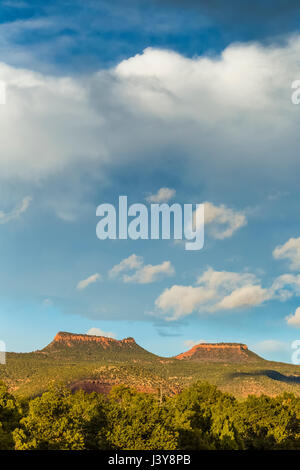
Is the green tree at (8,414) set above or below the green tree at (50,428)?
→ below

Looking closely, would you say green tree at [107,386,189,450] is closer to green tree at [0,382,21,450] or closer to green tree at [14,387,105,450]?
green tree at [14,387,105,450]

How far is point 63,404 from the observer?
156ft

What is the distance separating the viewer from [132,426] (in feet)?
163

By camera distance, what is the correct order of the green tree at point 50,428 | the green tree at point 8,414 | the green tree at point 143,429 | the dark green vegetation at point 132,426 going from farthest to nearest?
the green tree at point 8,414, the green tree at point 143,429, the dark green vegetation at point 132,426, the green tree at point 50,428

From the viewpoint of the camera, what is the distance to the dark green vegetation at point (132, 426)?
148ft

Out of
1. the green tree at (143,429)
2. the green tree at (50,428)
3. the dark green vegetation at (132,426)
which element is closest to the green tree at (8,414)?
the dark green vegetation at (132,426)

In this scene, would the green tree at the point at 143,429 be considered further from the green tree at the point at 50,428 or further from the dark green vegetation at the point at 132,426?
the green tree at the point at 50,428

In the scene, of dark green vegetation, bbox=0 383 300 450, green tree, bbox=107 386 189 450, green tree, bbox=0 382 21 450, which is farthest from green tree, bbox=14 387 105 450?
green tree, bbox=0 382 21 450

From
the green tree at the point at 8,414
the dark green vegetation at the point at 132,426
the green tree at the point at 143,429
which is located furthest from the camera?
the green tree at the point at 8,414

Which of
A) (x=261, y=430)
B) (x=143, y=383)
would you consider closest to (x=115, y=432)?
(x=261, y=430)

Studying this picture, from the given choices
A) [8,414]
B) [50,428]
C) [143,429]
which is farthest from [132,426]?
[8,414]

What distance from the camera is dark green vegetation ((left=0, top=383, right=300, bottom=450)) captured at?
45.2m

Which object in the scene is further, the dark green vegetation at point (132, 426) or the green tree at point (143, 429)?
the green tree at point (143, 429)
